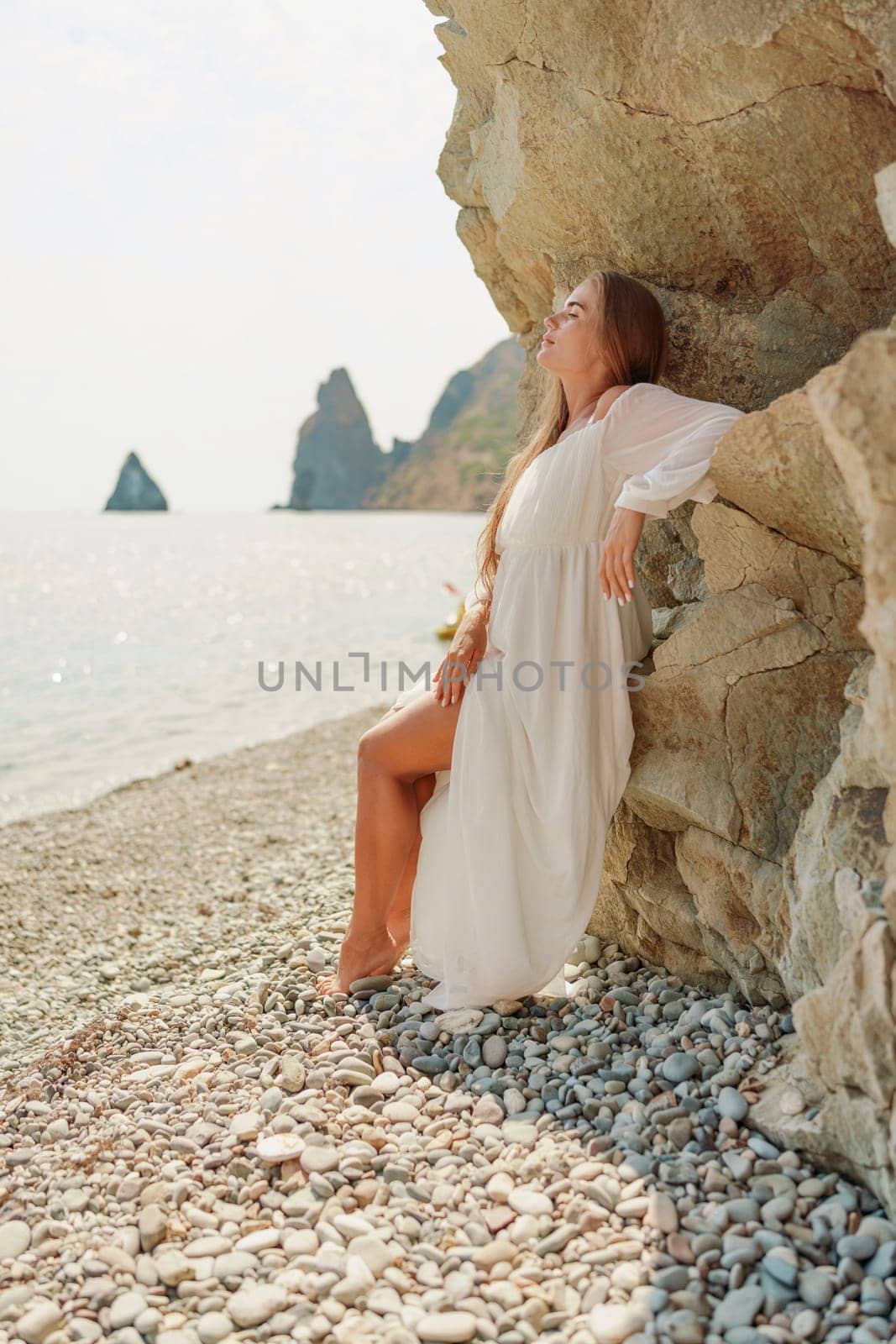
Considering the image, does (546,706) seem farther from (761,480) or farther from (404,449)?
(404,449)

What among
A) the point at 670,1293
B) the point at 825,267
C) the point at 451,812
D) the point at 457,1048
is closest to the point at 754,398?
the point at 825,267

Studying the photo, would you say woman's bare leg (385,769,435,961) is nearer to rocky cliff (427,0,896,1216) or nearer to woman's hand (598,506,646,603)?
rocky cliff (427,0,896,1216)

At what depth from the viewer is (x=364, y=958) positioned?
13.1ft

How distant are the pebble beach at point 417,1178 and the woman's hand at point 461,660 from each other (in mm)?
1087

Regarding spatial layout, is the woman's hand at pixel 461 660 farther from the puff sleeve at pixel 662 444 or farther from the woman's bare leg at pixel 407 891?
the puff sleeve at pixel 662 444

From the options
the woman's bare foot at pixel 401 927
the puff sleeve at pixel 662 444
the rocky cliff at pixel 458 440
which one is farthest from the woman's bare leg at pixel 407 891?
the rocky cliff at pixel 458 440

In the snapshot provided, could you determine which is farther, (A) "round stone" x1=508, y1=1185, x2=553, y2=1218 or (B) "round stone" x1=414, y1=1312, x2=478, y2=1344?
(A) "round stone" x1=508, y1=1185, x2=553, y2=1218

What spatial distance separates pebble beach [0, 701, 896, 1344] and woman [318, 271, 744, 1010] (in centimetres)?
31

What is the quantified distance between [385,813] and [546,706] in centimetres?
77

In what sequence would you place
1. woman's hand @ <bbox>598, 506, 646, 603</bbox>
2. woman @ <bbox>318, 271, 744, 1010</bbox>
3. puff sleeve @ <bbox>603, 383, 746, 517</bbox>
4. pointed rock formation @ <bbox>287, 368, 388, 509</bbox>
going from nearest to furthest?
puff sleeve @ <bbox>603, 383, 746, 517</bbox> → woman's hand @ <bbox>598, 506, 646, 603</bbox> → woman @ <bbox>318, 271, 744, 1010</bbox> → pointed rock formation @ <bbox>287, 368, 388, 509</bbox>

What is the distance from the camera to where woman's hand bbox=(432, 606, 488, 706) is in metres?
3.74

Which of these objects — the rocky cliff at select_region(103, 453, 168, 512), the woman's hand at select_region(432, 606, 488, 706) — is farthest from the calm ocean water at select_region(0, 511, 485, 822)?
the rocky cliff at select_region(103, 453, 168, 512)

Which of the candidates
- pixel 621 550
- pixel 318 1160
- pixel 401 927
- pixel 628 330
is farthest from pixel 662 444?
pixel 318 1160

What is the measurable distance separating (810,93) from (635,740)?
84.6 inches
